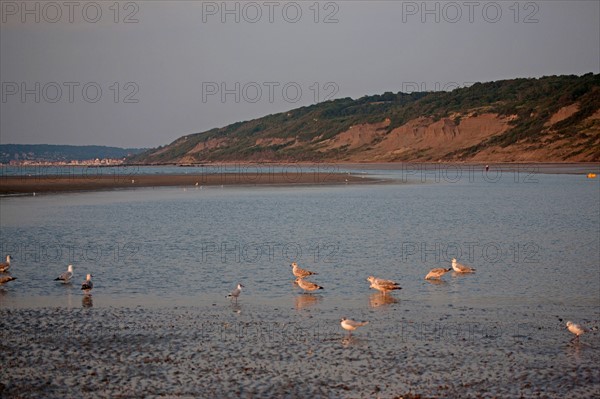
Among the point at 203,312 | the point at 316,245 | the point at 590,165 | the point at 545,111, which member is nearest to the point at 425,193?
the point at 316,245

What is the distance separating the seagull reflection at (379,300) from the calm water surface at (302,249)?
205 millimetres

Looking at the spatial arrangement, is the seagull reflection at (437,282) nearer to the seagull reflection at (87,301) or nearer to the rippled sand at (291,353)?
the rippled sand at (291,353)

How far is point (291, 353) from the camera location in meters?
11.2

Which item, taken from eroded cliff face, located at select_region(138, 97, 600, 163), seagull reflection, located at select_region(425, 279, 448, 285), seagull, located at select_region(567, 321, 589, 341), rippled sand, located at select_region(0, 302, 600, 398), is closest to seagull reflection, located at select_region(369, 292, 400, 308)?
rippled sand, located at select_region(0, 302, 600, 398)

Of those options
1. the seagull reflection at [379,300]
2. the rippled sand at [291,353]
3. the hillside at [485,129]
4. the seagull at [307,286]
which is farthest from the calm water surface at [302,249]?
the hillside at [485,129]

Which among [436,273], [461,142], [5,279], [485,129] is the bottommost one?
[436,273]

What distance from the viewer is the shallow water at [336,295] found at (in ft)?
33.9

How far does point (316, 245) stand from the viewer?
24781mm

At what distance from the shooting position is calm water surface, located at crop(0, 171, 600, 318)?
16.3 metres

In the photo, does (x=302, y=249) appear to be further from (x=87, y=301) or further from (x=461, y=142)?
(x=461, y=142)

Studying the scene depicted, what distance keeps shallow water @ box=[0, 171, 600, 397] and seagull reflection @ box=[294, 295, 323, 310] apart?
6 cm

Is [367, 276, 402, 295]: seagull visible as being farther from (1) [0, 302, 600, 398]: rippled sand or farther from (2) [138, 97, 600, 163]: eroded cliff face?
(2) [138, 97, 600, 163]: eroded cliff face

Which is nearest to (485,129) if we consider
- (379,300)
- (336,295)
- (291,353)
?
(336,295)

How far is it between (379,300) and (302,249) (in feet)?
27.7
